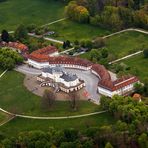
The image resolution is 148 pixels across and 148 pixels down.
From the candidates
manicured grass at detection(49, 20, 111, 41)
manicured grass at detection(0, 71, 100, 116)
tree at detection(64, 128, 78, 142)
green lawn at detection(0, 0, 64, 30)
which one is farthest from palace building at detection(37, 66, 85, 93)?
green lawn at detection(0, 0, 64, 30)

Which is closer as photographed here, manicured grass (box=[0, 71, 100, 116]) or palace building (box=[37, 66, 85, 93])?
manicured grass (box=[0, 71, 100, 116])

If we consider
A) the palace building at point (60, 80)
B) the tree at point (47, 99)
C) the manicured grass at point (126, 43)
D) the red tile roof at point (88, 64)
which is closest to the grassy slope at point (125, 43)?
the manicured grass at point (126, 43)

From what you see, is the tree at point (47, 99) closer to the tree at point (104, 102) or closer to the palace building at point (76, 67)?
the palace building at point (76, 67)

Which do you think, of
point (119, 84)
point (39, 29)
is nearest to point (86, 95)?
point (119, 84)

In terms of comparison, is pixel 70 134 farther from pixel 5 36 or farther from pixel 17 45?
pixel 5 36

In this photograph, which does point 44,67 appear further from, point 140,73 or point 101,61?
point 140,73

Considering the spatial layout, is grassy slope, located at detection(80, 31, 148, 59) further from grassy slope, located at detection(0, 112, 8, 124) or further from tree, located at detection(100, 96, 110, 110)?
grassy slope, located at detection(0, 112, 8, 124)
